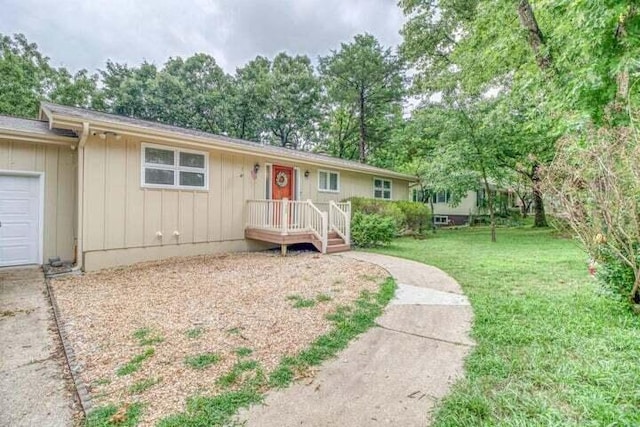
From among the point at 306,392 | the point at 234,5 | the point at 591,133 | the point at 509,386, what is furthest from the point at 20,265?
the point at 234,5

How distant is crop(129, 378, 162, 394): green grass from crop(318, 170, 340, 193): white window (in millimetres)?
9137

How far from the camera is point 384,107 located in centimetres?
2266

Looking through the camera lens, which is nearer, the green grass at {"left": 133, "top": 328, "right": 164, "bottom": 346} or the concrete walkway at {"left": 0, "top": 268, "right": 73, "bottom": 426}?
the concrete walkway at {"left": 0, "top": 268, "right": 73, "bottom": 426}

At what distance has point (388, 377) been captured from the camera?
271cm

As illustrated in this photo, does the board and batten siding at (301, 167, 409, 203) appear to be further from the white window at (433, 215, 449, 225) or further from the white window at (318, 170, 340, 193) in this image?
the white window at (433, 215, 449, 225)

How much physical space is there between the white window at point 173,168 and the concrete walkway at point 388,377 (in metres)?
5.80

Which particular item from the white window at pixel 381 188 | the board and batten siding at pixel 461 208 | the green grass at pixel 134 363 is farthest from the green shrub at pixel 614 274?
the board and batten siding at pixel 461 208

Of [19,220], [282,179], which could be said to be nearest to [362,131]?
[282,179]

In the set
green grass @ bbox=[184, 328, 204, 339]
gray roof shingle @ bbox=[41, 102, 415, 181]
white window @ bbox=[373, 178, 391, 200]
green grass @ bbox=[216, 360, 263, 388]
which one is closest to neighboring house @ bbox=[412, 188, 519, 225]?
gray roof shingle @ bbox=[41, 102, 415, 181]

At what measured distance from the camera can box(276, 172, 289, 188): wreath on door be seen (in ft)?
33.6

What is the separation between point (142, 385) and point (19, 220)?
6.34m

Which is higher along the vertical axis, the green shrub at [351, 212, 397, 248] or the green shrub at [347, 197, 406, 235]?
the green shrub at [347, 197, 406, 235]

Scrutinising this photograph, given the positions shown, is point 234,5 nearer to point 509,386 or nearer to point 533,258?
point 533,258

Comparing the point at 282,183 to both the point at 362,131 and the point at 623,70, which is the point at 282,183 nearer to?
the point at 623,70
